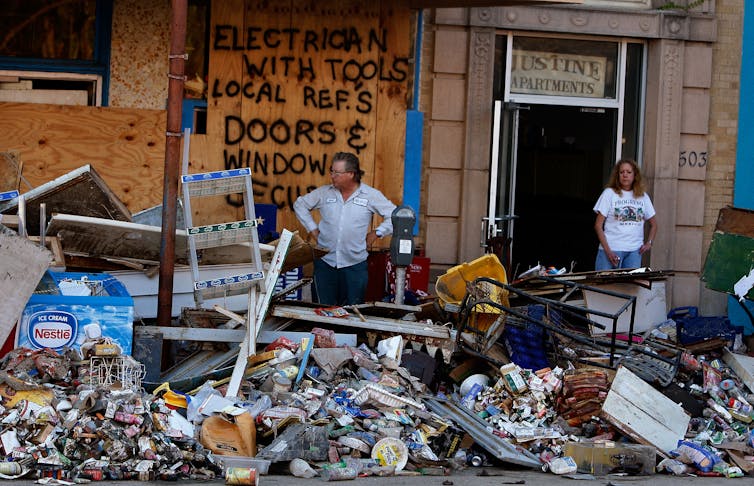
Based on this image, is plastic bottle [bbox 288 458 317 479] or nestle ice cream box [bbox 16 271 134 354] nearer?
plastic bottle [bbox 288 458 317 479]

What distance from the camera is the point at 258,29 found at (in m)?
12.5

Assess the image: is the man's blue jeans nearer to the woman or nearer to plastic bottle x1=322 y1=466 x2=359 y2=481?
the woman

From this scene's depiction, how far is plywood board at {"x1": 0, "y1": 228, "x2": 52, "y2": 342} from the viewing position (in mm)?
8500

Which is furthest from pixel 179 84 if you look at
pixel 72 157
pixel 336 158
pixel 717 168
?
pixel 717 168

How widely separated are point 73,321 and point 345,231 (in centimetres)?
306

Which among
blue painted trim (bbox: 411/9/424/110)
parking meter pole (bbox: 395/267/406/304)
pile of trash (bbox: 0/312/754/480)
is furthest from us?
blue painted trim (bbox: 411/9/424/110)

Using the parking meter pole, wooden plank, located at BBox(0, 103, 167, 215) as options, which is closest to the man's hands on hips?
→ the parking meter pole

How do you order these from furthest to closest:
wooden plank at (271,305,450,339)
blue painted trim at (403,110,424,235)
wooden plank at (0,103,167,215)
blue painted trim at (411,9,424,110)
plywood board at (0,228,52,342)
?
blue painted trim at (411,9,424,110) < blue painted trim at (403,110,424,235) < wooden plank at (0,103,167,215) < wooden plank at (271,305,450,339) < plywood board at (0,228,52,342)

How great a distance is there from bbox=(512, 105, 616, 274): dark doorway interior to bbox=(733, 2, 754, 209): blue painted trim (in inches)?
57.4

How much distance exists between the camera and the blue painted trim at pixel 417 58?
42.1 ft

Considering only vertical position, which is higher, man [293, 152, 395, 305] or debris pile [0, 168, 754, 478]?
man [293, 152, 395, 305]

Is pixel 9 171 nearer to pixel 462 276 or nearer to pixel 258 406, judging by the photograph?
pixel 462 276

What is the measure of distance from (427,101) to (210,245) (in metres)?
4.42

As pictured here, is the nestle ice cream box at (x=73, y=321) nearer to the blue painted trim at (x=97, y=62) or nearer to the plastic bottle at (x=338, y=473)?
the plastic bottle at (x=338, y=473)
